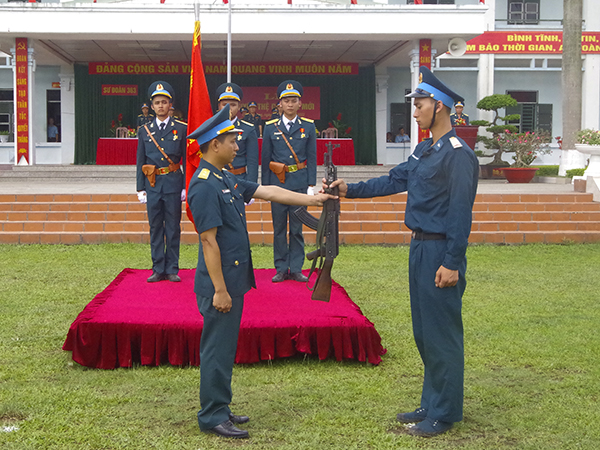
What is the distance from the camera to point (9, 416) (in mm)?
3588

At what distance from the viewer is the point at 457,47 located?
1666 cm

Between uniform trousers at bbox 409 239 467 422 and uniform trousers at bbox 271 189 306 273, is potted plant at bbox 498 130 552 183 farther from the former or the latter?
uniform trousers at bbox 409 239 467 422

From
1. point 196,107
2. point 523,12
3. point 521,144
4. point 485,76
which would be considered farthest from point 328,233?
point 523,12

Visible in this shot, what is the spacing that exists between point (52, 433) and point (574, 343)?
3.63 metres

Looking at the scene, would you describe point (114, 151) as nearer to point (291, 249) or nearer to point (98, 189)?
point (98, 189)

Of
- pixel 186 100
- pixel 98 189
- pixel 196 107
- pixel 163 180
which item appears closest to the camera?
pixel 196 107

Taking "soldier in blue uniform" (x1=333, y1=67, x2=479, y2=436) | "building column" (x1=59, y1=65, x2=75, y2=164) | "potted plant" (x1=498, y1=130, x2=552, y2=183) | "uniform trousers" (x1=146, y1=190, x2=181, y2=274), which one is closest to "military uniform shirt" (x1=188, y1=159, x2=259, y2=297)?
"soldier in blue uniform" (x1=333, y1=67, x2=479, y2=436)

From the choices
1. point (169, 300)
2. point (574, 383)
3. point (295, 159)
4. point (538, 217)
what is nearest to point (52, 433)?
point (169, 300)

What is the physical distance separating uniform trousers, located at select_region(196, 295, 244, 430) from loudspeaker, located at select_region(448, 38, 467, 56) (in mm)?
14577

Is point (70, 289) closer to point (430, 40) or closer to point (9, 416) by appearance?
point (9, 416)

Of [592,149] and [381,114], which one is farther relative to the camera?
[381,114]

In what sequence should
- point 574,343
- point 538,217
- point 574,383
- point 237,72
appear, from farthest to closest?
1. point 237,72
2. point 538,217
3. point 574,343
4. point 574,383

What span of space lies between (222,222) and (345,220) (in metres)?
7.60

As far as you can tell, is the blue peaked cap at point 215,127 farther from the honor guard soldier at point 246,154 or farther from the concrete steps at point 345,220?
the concrete steps at point 345,220
